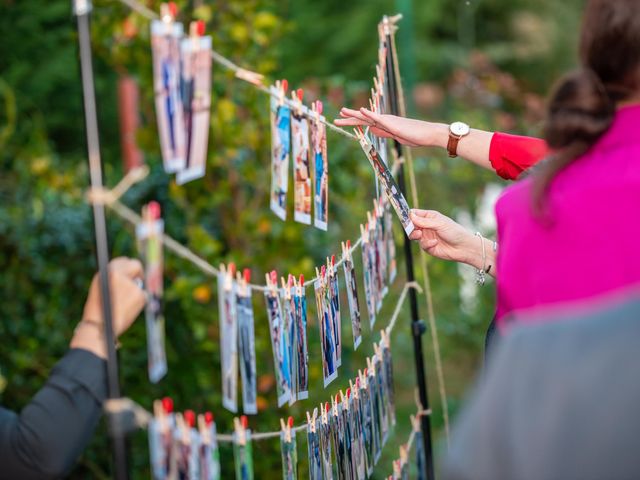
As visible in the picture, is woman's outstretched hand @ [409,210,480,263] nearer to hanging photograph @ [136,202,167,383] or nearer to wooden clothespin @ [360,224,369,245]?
wooden clothespin @ [360,224,369,245]

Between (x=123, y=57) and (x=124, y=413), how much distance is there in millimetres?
2763

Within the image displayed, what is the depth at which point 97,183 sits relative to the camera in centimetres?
167

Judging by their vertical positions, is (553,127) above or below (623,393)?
above

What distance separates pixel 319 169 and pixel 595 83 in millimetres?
1011

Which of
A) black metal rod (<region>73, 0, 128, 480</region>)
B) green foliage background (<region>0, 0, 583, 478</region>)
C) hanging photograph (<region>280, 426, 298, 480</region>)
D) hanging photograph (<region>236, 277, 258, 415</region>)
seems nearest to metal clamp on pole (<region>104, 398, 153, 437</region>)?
black metal rod (<region>73, 0, 128, 480</region>)

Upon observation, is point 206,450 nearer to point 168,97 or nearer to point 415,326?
point 168,97

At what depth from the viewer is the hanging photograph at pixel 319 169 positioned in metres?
2.40

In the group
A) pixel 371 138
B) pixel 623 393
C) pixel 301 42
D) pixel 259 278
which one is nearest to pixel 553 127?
pixel 623 393

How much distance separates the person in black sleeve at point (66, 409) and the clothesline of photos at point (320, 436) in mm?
124

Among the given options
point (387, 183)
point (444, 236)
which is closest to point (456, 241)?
point (444, 236)

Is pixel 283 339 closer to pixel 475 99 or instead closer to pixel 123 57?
pixel 123 57

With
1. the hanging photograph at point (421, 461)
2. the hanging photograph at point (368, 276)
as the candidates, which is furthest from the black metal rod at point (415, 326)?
the hanging photograph at point (368, 276)

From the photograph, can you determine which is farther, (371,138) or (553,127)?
(371,138)

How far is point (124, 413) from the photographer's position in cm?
166
